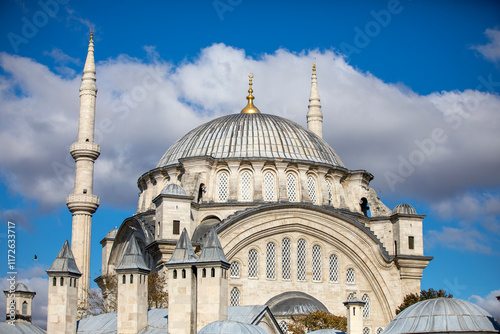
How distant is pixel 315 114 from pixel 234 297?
16473mm

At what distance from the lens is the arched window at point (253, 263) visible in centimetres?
3738

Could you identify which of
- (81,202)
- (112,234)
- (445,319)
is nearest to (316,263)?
(81,202)

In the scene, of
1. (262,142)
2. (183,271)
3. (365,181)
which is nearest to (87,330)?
(183,271)

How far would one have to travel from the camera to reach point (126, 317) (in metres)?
27.0

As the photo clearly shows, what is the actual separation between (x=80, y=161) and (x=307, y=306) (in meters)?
13.8

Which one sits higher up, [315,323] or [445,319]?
[315,323]

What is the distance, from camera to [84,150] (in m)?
42.4

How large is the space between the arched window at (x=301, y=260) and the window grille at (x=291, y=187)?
8.51 feet

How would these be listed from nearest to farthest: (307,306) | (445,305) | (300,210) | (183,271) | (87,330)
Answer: (445,305) → (183,271) → (87,330) → (307,306) → (300,210)

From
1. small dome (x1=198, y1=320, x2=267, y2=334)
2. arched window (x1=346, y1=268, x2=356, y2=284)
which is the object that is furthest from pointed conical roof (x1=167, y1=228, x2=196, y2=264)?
arched window (x1=346, y1=268, x2=356, y2=284)

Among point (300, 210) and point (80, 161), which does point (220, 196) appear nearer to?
point (300, 210)

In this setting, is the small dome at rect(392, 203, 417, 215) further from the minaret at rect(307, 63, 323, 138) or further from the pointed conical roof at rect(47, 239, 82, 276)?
the pointed conical roof at rect(47, 239, 82, 276)

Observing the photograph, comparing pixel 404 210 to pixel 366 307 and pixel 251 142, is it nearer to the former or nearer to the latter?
pixel 366 307

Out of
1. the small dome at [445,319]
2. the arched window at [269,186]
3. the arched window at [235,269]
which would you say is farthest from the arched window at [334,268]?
the small dome at [445,319]
